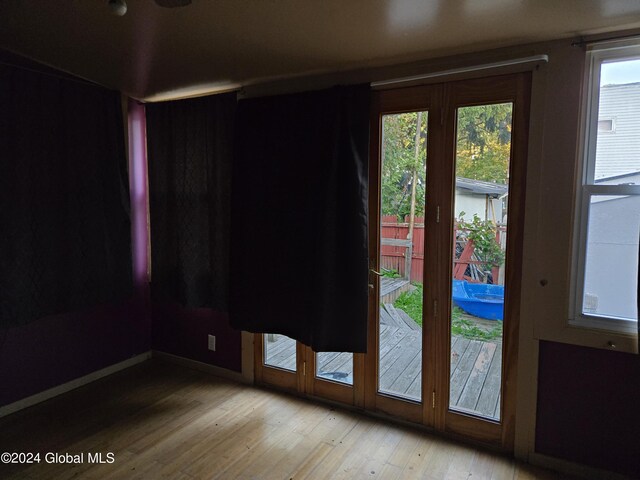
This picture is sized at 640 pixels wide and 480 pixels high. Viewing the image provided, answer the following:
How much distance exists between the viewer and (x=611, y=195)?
78.0 inches

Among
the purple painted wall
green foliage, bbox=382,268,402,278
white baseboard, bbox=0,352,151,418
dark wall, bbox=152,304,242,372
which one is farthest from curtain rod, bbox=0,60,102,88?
green foliage, bbox=382,268,402,278

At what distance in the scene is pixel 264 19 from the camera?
6.33 feet

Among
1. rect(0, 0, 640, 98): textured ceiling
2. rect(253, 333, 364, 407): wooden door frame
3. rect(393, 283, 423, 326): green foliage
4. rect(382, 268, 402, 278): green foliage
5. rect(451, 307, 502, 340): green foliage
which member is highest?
rect(0, 0, 640, 98): textured ceiling

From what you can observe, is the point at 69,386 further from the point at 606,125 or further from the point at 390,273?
the point at 606,125

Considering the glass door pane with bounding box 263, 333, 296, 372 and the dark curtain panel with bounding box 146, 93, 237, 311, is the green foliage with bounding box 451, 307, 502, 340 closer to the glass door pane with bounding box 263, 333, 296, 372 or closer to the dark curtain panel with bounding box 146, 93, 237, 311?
the glass door pane with bounding box 263, 333, 296, 372

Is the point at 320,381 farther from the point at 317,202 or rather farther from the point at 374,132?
the point at 374,132

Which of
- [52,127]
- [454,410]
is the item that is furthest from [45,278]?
[454,410]

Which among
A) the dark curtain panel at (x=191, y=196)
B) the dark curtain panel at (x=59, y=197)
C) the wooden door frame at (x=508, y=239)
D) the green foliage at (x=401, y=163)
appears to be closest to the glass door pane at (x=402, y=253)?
the green foliage at (x=401, y=163)

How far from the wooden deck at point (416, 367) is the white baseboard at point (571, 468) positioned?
0.28 meters

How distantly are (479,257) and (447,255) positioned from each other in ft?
0.56

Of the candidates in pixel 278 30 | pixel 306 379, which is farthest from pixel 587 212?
pixel 306 379

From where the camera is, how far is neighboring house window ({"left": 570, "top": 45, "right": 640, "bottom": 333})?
193 centimetres

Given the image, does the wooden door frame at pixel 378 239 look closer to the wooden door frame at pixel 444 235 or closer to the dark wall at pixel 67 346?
the wooden door frame at pixel 444 235

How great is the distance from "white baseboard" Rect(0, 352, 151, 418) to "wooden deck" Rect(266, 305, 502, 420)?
1410 millimetres
